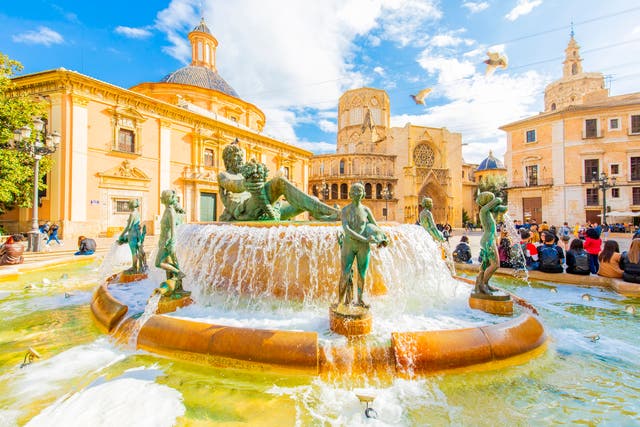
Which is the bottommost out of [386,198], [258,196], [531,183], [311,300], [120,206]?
[311,300]

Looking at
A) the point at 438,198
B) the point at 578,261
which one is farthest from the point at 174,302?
the point at 438,198

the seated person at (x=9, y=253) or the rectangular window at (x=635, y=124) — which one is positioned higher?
the rectangular window at (x=635, y=124)

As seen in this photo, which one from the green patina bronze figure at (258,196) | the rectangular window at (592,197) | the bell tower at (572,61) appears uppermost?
the bell tower at (572,61)

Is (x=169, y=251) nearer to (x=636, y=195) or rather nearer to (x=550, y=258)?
(x=550, y=258)

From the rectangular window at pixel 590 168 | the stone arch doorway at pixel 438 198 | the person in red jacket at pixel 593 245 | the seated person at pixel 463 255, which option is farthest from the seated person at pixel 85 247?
the stone arch doorway at pixel 438 198

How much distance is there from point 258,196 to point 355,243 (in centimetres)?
311

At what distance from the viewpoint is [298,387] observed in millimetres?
2754

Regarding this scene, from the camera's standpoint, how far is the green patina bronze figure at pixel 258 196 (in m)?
5.48

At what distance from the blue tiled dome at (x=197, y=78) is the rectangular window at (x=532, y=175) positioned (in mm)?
32430

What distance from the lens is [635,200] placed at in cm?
2694

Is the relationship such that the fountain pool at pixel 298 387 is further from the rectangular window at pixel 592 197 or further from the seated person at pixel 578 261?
the rectangular window at pixel 592 197

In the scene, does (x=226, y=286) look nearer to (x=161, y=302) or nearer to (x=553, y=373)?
(x=161, y=302)

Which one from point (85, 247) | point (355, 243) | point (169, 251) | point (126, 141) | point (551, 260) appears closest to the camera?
point (355, 243)

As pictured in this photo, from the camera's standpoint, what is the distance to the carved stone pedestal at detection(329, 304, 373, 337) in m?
3.14
